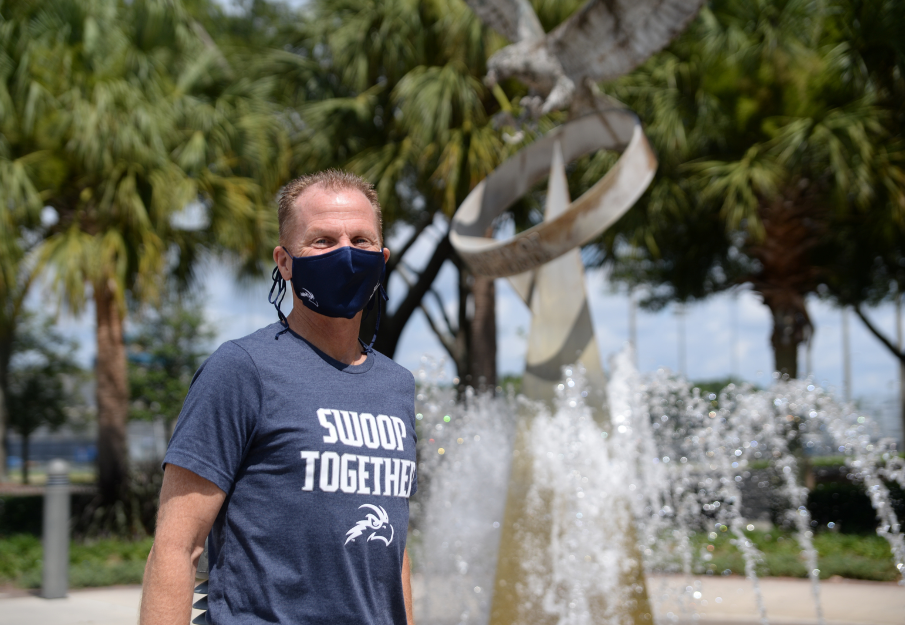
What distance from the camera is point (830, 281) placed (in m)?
14.3

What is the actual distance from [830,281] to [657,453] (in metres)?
8.82

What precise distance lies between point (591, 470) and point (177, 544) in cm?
431

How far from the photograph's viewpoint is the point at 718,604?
23.9 feet

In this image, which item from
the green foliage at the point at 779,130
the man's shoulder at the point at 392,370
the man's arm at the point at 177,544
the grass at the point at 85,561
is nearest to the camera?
the man's arm at the point at 177,544

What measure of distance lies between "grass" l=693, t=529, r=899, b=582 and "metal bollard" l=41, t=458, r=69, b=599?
5601 millimetres

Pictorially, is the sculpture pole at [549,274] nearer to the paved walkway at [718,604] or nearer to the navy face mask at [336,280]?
the paved walkway at [718,604]

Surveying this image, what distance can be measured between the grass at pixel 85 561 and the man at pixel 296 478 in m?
7.26

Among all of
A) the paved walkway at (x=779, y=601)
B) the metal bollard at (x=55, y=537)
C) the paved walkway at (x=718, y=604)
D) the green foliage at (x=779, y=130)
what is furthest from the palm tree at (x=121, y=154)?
the paved walkway at (x=779, y=601)

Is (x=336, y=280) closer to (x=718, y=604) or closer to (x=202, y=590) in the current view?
(x=202, y=590)

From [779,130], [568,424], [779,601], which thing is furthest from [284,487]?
[779,130]

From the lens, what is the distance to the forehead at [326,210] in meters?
1.67

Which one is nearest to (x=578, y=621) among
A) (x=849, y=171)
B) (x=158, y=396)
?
(x=849, y=171)

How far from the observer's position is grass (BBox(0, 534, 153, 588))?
793cm

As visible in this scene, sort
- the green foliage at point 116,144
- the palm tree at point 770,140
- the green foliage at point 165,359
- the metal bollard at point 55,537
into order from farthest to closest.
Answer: the green foliage at point 165,359
the palm tree at point 770,140
the green foliage at point 116,144
the metal bollard at point 55,537
